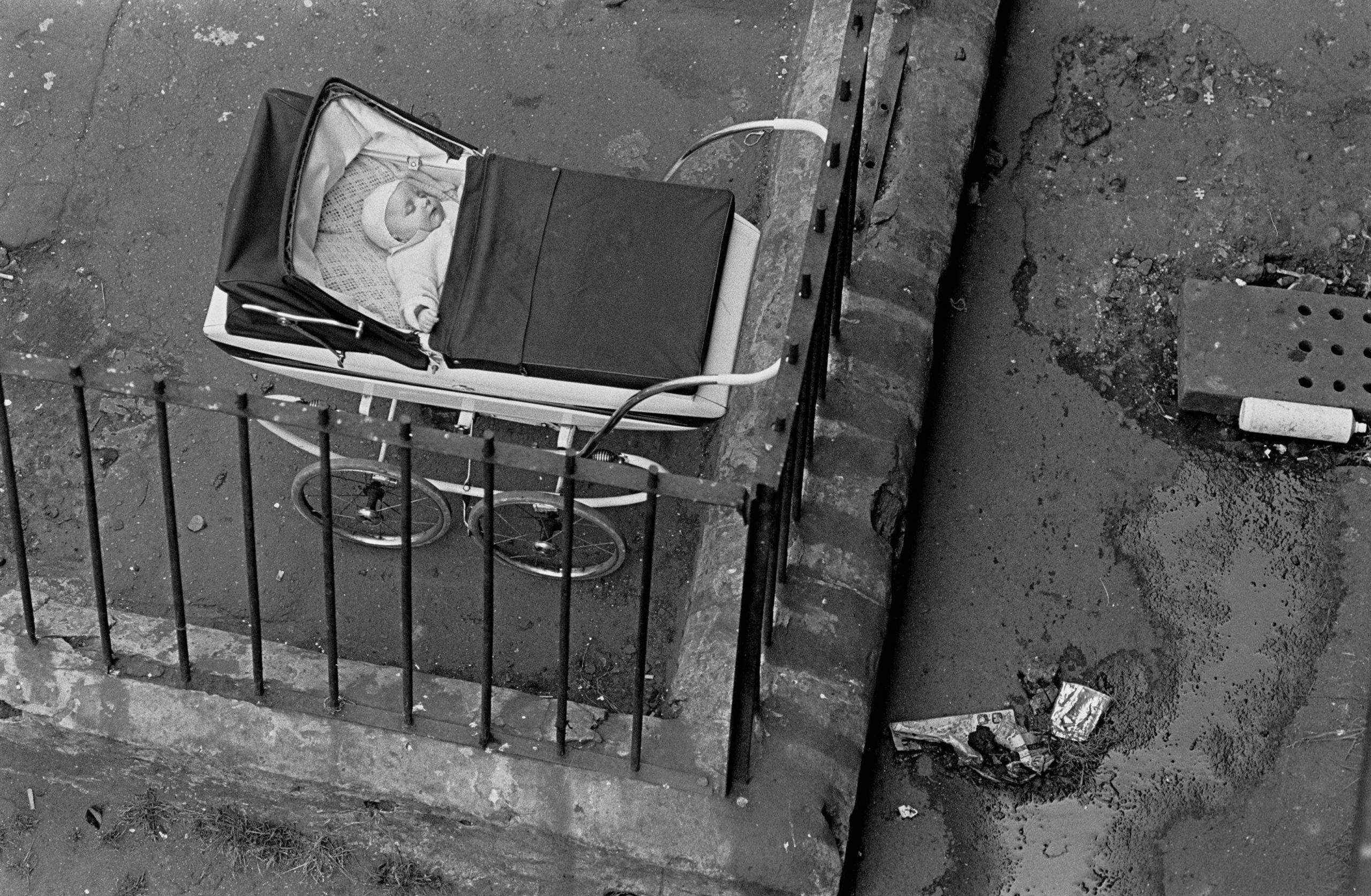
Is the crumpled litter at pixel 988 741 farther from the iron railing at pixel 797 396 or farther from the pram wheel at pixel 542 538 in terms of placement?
the pram wheel at pixel 542 538

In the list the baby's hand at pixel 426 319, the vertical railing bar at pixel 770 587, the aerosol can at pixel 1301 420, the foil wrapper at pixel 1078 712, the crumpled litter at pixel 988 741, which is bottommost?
the crumpled litter at pixel 988 741

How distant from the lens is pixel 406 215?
449cm

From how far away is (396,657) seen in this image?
4668mm

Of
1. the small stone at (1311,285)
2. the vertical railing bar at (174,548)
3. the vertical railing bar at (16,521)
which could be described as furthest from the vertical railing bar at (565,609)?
the small stone at (1311,285)

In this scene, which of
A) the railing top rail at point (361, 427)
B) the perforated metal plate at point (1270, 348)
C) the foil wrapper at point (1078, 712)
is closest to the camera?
the railing top rail at point (361, 427)

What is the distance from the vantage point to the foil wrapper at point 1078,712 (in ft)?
13.9

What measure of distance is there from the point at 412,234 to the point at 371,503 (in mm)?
977

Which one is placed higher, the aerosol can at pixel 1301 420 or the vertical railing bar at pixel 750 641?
the aerosol can at pixel 1301 420

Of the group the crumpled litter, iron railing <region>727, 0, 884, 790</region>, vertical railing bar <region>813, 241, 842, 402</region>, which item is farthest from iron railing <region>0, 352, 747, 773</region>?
the crumpled litter

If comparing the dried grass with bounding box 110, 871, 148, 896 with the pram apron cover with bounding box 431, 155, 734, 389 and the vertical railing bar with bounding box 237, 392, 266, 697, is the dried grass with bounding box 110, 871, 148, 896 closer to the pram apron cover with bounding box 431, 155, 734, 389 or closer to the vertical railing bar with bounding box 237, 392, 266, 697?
the vertical railing bar with bounding box 237, 392, 266, 697

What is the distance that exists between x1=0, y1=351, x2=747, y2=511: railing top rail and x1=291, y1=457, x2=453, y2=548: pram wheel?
1.11m

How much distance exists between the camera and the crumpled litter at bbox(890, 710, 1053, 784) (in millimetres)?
4219

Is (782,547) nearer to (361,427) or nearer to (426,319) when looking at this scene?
(361,427)

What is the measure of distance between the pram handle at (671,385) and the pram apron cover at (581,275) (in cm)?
13
